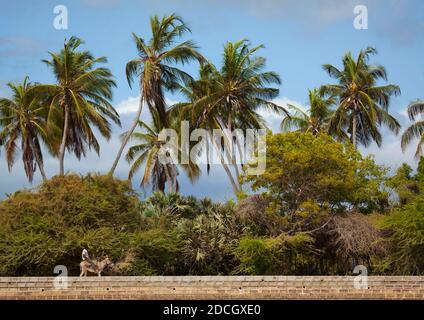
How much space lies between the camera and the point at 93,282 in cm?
2686

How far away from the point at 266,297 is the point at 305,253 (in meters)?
8.09

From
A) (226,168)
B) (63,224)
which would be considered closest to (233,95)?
(226,168)

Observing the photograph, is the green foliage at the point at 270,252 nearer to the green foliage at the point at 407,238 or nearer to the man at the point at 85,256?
the green foliage at the point at 407,238

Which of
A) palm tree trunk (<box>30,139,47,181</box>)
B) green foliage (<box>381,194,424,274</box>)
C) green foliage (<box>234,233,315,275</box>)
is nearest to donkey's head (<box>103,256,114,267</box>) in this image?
green foliage (<box>234,233,315,275</box>)

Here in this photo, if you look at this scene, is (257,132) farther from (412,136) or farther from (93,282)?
(93,282)

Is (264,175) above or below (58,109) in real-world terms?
below

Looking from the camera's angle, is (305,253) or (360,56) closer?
(305,253)

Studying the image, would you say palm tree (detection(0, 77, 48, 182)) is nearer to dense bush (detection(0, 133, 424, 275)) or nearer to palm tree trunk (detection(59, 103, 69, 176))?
palm tree trunk (detection(59, 103, 69, 176))

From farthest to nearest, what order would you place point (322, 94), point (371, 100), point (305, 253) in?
point (322, 94), point (371, 100), point (305, 253)

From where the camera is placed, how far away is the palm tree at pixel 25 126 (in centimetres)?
4422

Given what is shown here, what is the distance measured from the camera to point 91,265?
28453 mm

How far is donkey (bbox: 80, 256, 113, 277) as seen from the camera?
2814cm

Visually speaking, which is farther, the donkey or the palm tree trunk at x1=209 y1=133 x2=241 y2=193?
the palm tree trunk at x1=209 y1=133 x2=241 y2=193
